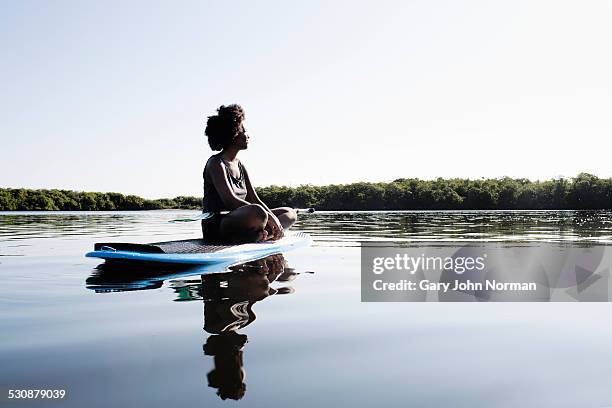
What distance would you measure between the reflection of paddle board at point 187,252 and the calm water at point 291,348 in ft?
2.28

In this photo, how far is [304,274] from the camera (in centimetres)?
507

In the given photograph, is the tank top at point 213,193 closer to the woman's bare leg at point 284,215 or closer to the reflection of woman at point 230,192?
the reflection of woman at point 230,192

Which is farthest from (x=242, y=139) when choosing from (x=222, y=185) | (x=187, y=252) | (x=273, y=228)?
(x=187, y=252)

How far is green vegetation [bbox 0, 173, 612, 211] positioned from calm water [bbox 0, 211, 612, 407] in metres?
44.8

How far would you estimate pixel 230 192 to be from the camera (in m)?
6.49

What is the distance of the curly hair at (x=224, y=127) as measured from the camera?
274 inches

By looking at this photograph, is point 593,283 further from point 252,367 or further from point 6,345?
point 6,345

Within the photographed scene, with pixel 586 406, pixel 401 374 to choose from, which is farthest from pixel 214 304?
pixel 586 406

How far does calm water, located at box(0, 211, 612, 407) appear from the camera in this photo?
192 centimetres

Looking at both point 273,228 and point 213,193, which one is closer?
point 213,193

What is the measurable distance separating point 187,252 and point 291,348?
324 cm

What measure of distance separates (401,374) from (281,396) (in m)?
0.49

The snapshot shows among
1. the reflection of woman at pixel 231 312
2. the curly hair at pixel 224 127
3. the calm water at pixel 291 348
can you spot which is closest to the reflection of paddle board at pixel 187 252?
the reflection of woman at pixel 231 312

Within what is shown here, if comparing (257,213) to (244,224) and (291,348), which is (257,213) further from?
(291,348)
